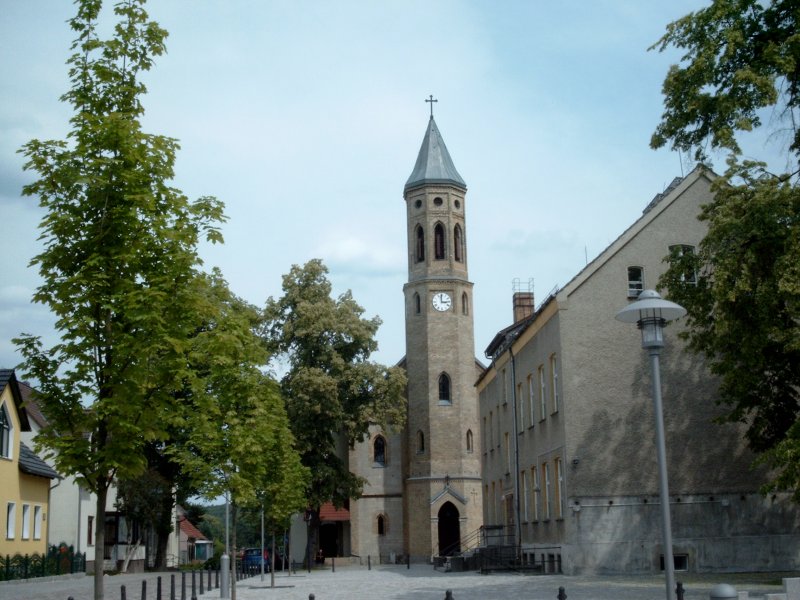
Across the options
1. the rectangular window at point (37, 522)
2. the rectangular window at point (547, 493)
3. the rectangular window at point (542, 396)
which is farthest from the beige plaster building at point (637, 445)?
the rectangular window at point (37, 522)

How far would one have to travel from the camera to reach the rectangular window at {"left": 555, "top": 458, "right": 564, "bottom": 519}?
3002 centimetres

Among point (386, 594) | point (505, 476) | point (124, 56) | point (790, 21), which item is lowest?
point (386, 594)

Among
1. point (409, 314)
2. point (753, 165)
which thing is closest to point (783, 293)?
point (753, 165)

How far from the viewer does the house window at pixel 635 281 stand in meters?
30.2

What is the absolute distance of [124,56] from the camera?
1242cm

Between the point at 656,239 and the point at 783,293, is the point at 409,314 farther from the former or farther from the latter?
the point at 783,293

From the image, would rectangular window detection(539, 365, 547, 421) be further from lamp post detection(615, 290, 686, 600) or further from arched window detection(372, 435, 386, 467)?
arched window detection(372, 435, 386, 467)

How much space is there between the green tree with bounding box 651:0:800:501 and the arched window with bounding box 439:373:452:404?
38191 millimetres

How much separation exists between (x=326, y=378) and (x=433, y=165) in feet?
73.2

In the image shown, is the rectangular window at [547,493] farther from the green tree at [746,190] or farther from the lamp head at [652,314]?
the lamp head at [652,314]

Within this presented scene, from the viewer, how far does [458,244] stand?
213 feet

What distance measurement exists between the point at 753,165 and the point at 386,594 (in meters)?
14.5

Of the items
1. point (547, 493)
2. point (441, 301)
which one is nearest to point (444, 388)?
point (441, 301)

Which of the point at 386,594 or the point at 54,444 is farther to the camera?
the point at 386,594
